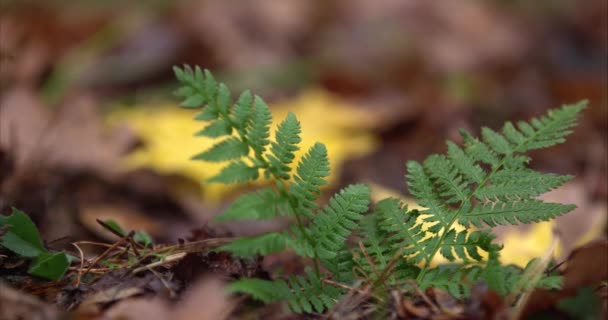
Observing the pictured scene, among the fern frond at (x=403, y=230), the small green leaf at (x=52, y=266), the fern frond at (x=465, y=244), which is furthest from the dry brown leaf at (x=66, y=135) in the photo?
the fern frond at (x=465, y=244)

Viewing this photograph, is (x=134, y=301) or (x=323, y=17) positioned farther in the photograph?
(x=323, y=17)

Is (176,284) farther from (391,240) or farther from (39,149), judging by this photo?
(39,149)

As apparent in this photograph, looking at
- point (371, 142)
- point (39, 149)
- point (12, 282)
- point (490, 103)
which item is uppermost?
point (490, 103)

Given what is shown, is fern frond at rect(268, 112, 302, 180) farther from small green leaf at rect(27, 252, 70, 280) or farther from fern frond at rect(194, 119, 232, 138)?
small green leaf at rect(27, 252, 70, 280)

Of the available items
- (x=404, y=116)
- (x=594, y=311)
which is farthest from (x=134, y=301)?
(x=404, y=116)

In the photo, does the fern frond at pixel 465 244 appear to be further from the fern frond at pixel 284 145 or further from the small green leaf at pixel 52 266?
the small green leaf at pixel 52 266

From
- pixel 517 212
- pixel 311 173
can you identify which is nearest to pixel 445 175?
pixel 517 212
